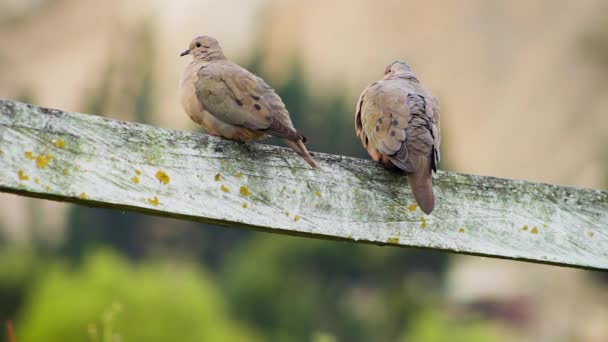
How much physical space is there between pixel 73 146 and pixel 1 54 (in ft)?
Result: 220

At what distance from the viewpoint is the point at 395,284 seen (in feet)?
153

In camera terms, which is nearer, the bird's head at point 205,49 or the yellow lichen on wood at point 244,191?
the yellow lichen on wood at point 244,191

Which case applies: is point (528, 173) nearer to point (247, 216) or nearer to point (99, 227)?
point (99, 227)

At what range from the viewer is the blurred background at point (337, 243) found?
4194 centimetres

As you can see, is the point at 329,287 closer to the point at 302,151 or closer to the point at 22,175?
the point at 302,151

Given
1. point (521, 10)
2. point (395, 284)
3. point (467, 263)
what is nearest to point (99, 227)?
point (395, 284)

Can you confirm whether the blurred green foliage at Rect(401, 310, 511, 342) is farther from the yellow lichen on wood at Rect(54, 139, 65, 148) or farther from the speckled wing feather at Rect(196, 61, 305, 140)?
the yellow lichen on wood at Rect(54, 139, 65, 148)

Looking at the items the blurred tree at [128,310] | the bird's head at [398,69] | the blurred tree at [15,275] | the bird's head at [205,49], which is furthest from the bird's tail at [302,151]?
the blurred tree at [15,275]

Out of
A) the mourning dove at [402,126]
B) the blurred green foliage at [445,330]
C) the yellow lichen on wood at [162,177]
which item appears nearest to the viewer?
the yellow lichen on wood at [162,177]

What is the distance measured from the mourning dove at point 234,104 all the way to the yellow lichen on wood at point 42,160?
88 centimetres

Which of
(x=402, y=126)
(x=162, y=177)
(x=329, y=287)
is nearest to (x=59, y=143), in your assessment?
(x=162, y=177)

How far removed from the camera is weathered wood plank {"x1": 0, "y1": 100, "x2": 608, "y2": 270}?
192 cm

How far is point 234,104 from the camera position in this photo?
299cm

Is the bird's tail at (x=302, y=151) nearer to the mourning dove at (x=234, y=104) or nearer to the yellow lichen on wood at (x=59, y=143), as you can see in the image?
the mourning dove at (x=234, y=104)
